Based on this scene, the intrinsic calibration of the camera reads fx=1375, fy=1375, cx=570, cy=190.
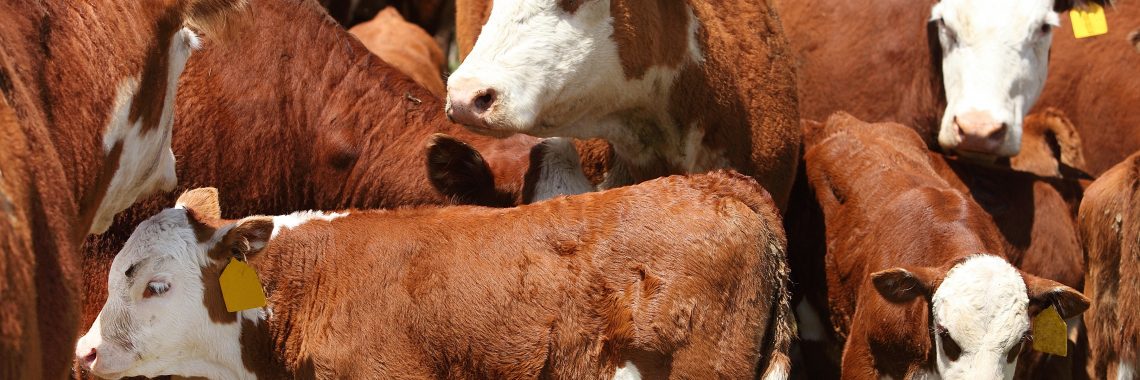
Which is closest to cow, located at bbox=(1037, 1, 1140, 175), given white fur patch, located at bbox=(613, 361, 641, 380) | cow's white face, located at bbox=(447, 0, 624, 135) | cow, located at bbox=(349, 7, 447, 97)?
cow's white face, located at bbox=(447, 0, 624, 135)

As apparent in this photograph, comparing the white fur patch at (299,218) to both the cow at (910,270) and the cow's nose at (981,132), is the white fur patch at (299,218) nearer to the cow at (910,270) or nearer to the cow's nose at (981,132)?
the cow at (910,270)

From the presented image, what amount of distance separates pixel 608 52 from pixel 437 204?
946 mm

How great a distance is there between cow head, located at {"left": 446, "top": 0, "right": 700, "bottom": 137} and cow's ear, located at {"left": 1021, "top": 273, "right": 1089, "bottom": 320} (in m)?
1.41

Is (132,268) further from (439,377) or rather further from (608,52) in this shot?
(608,52)

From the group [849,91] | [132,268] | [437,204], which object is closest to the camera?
[132,268]

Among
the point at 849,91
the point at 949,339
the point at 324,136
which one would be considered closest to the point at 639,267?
the point at 949,339

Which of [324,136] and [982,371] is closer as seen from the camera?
[982,371]

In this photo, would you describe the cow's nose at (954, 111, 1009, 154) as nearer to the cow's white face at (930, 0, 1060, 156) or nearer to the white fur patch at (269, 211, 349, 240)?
the cow's white face at (930, 0, 1060, 156)

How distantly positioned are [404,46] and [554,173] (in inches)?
147

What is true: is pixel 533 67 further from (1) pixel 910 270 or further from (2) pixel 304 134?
(1) pixel 910 270

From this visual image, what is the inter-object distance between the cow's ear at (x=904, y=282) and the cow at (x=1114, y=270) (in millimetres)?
1121

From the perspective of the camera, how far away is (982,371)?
445 cm

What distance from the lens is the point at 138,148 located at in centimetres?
400

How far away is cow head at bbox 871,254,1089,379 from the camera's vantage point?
446 centimetres
